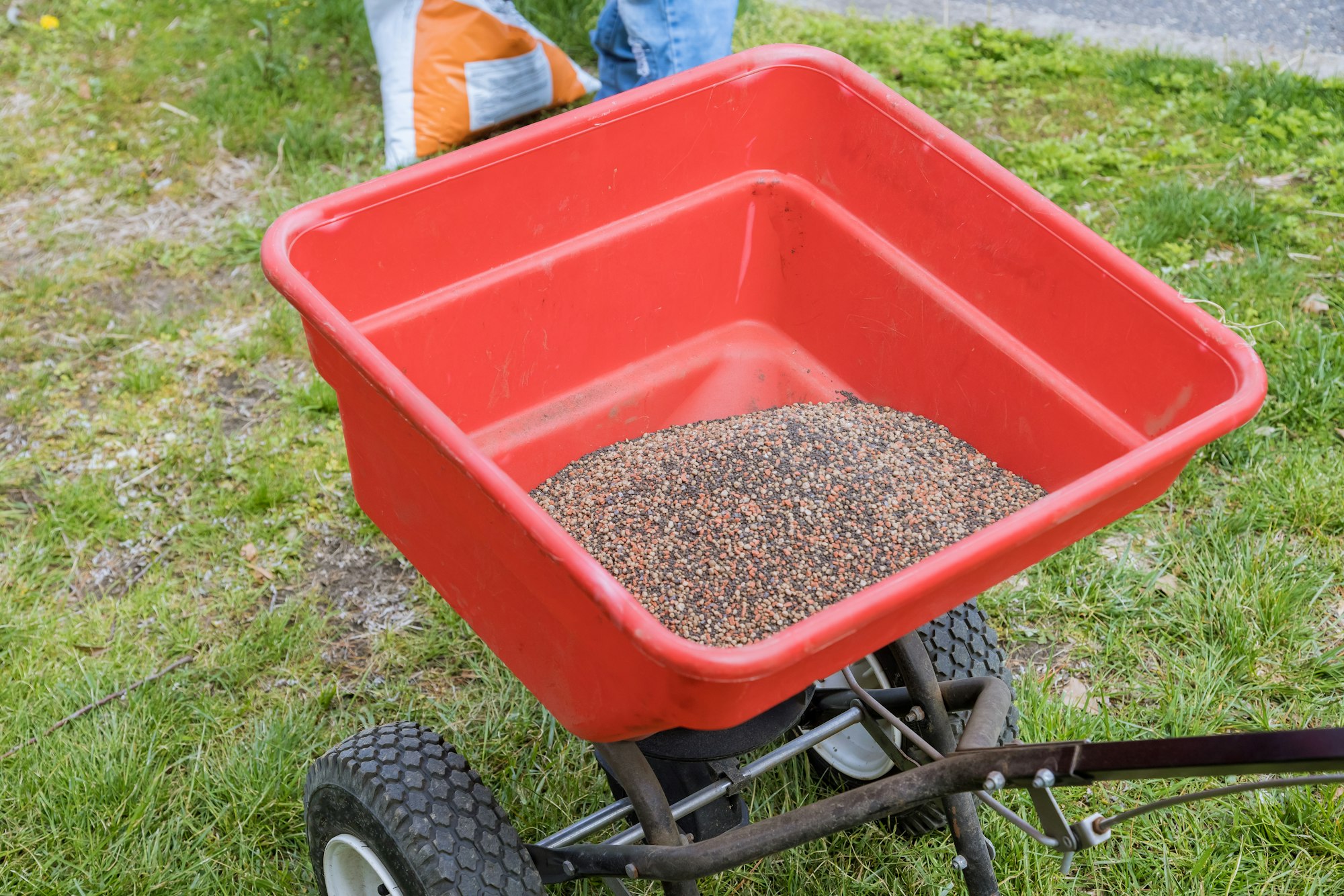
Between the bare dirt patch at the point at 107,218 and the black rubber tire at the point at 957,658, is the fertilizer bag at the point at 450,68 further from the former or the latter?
the black rubber tire at the point at 957,658

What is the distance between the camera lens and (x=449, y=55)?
3.39 meters

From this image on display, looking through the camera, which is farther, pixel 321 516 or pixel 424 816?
pixel 321 516

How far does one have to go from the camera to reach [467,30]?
11.0 ft

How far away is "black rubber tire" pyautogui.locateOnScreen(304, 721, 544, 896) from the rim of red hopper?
461 millimetres

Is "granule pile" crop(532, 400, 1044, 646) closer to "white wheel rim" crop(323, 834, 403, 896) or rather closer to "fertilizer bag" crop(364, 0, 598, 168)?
"white wheel rim" crop(323, 834, 403, 896)

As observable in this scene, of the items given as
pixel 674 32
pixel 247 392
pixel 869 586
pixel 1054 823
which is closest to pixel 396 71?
pixel 674 32

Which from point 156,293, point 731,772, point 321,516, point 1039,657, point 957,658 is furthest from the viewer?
point 156,293

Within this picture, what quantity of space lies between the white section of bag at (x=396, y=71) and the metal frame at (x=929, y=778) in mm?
2256

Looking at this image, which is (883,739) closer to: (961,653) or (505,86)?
(961,653)

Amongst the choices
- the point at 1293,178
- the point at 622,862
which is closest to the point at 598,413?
the point at 622,862

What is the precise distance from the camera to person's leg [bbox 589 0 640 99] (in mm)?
3508

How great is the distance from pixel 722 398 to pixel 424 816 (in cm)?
93

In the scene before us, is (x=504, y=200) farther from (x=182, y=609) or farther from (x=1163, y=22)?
(x=1163, y=22)

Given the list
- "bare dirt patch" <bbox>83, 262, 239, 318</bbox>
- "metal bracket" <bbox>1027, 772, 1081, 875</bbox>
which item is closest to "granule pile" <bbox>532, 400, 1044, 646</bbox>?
"metal bracket" <bbox>1027, 772, 1081, 875</bbox>
